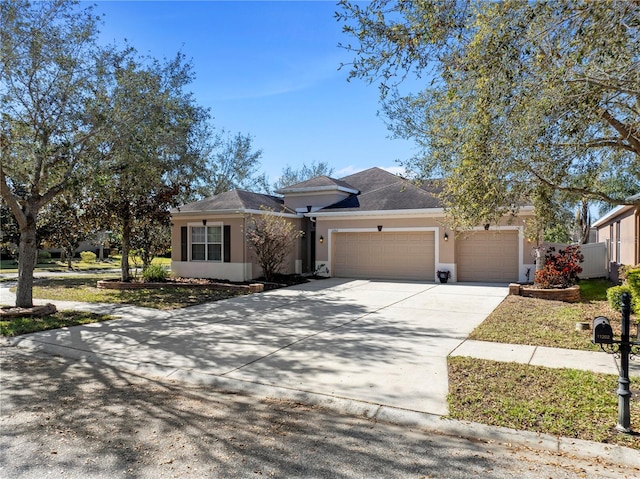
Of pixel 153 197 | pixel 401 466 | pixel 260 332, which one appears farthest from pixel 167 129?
pixel 401 466

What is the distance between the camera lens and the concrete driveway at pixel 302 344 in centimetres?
509

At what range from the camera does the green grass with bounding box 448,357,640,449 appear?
383 cm

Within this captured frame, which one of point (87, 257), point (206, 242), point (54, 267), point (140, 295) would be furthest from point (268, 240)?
point (87, 257)

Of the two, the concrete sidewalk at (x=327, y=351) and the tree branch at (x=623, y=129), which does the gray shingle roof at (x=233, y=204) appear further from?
the tree branch at (x=623, y=129)

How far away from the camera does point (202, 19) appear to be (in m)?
10.2

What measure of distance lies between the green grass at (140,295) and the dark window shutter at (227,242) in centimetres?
234

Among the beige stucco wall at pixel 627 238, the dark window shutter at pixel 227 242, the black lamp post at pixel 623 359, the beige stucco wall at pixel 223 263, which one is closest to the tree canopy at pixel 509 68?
the black lamp post at pixel 623 359

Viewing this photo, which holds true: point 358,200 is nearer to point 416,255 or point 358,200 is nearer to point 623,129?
point 416,255

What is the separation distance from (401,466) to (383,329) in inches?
191

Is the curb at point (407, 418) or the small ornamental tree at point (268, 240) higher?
the small ornamental tree at point (268, 240)

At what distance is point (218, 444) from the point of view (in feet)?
11.9

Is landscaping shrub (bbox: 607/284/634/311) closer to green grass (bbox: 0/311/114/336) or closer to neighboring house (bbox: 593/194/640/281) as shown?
neighboring house (bbox: 593/194/640/281)

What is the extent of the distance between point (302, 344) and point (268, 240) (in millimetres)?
8616

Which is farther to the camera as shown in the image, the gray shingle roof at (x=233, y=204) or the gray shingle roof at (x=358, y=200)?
the gray shingle roof at (x=358, y=200)
